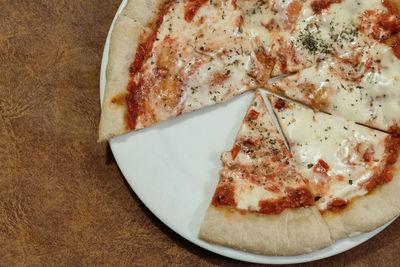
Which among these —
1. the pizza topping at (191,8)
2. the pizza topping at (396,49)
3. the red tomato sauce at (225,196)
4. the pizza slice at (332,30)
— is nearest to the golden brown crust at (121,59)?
the pizza topping at (191,8)

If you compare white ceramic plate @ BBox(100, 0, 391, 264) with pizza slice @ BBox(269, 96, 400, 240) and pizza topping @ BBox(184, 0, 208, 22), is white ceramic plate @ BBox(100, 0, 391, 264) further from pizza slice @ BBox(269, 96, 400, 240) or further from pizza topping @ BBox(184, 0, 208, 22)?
pizza topping @ BBox(184, 0, 208, 22)

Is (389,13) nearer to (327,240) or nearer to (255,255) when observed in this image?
(327,240)

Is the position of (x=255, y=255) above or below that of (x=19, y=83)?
below

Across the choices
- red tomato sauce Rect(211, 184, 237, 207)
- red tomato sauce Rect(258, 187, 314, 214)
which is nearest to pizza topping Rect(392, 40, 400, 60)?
red tomato sauce Rect(258, 187, 314, 214)

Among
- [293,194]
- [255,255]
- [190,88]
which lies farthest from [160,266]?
[190,88]

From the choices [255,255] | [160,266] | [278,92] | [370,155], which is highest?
[278,92]

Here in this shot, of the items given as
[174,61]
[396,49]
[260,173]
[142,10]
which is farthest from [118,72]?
[396,49]

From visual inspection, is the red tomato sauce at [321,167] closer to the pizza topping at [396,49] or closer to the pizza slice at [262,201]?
the pizza slice at [262,201]

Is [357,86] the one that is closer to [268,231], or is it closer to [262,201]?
[262,201]
